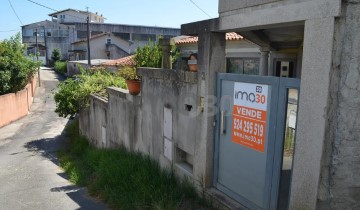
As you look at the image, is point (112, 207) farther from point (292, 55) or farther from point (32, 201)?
point (292, 55)

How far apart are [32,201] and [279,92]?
238 inches

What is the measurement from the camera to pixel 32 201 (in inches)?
277

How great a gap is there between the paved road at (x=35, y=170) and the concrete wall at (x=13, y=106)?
451 mm

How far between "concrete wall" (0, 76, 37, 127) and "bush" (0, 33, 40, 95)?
25.2 inches

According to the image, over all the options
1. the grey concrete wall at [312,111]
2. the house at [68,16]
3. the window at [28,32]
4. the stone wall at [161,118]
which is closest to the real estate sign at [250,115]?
the grey concrete wall at [312,111]

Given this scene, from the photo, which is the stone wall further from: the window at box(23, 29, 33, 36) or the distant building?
the window at box(23, 29, 33, 36)

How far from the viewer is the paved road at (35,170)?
6.79 m

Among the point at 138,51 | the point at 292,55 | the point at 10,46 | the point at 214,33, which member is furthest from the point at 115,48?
the point at 214,33

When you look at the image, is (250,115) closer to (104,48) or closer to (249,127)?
(249,127)

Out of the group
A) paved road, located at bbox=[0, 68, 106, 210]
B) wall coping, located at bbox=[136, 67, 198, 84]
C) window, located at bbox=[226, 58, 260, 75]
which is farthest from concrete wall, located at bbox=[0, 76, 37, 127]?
wall coping, located at bbox=[136, 67, 198, 84]

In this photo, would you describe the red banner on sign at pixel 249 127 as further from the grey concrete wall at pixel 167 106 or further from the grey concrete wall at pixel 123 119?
the grey concrete wall at pixel 123 119

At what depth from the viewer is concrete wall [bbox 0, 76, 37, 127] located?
62.4 ft

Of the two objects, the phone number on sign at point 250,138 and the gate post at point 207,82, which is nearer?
the phone number on sign at point 250,138

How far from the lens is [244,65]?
1238 cm
